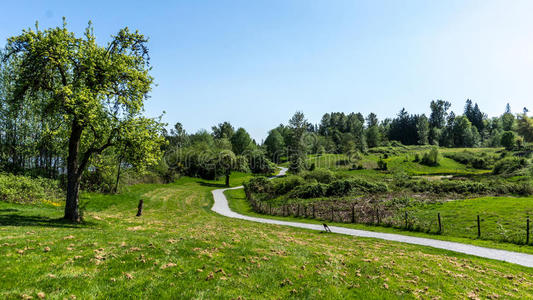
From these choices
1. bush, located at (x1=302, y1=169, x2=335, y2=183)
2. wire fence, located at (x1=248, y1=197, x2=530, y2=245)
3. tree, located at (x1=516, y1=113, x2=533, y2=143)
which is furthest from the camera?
tree, located at (x1=516, y1=113, x2=533, y2=143)

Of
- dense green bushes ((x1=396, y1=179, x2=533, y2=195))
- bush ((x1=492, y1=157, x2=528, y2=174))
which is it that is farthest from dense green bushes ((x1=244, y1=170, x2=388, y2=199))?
bush ((x1=492, y1=157, x2=528, y2=174))

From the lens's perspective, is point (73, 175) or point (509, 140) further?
point (509, 140)

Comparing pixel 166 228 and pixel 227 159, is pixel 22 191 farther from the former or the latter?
pixel 227 159

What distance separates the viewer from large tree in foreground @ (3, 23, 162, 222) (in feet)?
53.7

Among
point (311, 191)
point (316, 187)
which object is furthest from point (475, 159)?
point (311, 191)

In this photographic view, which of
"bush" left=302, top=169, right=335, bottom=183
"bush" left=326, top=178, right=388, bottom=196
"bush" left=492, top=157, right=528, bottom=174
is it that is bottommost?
"bush" left=326, top=178, right=388, bottom=196

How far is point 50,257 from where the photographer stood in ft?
28.8

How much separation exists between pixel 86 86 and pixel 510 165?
258ft

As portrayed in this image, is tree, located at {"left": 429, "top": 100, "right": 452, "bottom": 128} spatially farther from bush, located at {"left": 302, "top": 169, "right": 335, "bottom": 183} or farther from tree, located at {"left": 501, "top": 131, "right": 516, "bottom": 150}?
bush, located at {"left": 302, "top": 169, "right": 335, "bottom": 183}

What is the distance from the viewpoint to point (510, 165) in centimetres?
5838

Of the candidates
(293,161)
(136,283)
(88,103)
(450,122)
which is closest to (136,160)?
(88,103)

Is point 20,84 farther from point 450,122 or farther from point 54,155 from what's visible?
point 450,122

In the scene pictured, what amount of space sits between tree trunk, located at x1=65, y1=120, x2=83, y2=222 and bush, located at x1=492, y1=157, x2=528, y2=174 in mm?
74362

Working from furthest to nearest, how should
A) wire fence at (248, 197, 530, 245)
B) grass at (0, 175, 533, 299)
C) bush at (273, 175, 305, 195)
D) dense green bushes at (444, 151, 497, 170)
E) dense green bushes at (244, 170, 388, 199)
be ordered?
dense green bushes at (444, 151, 497, 170) < bush at (273, 175, 305, 195) < dense green bushes at (244, 170, 388, 199) < wire fence at (248, 197, 530, 245) < grass at (0, 175, 533, 299)
